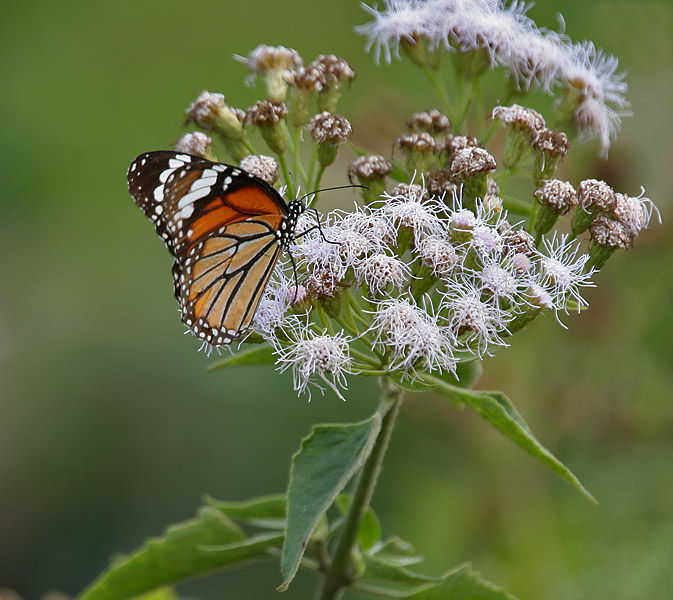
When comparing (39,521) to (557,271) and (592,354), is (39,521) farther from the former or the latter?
(557,271)

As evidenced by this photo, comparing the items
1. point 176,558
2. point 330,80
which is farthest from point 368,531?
point 330,80

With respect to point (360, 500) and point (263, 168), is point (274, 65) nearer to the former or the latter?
point (263, 168)

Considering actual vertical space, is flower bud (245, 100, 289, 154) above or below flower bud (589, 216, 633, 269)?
below

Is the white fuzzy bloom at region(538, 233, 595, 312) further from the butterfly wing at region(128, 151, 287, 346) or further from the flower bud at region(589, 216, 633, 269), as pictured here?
the butterfly wing at region(128, 151, 287, 346)

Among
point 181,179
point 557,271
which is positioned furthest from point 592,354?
point 181,179

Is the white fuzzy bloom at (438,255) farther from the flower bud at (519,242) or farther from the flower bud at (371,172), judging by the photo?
the flower bud at (371,172)

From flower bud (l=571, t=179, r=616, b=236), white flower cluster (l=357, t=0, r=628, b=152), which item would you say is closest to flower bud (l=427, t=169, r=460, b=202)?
flower bud (l=571, t=179, r=616, b=236)
